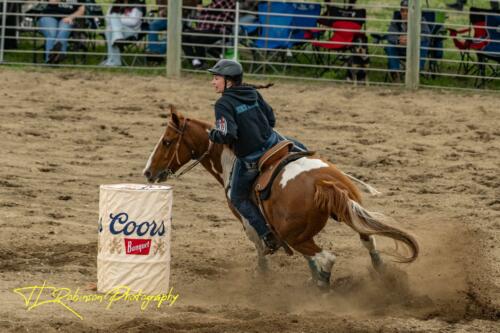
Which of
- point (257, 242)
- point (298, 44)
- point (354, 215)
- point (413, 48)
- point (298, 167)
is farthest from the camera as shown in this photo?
point (298, 44)

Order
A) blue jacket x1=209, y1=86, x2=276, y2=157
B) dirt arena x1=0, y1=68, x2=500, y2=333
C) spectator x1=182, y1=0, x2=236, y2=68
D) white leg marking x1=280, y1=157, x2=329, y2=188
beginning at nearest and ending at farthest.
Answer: dirt arena x1=0, y1=68, x2=500, y2=333
white leg marking x1=280, y1=157, x2=329, y2=188
blue jacket x1=209, y1=86, x2=276, y2=157
spectator x1=182, y1=0, x2=236, y2=68

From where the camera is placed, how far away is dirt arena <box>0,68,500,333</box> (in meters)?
7.64

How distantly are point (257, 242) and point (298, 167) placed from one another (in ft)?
3.09

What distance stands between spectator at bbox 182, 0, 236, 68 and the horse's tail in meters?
10.6

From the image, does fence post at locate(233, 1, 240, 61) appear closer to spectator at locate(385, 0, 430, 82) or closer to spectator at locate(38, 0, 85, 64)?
spectator at locate(385, 0, 430, 82)

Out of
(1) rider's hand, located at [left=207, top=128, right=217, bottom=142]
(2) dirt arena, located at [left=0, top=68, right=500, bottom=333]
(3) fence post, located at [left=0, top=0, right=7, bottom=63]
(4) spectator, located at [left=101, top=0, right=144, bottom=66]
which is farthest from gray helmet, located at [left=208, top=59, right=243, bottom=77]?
(3) fence post, located at [left=0, top=0, right=7, bottom=63]

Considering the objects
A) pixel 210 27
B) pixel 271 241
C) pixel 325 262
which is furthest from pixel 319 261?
pixel 210 27

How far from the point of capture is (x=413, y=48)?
695 inches

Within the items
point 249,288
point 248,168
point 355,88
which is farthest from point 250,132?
point 355,88

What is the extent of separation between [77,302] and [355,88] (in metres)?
10.3

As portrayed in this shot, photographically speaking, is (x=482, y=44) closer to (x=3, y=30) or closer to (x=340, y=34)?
(x=340, y=34)

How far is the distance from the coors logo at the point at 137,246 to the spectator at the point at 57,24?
429 inches

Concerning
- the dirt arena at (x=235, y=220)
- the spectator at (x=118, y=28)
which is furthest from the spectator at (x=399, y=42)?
the spectator at (x=118, y=28)

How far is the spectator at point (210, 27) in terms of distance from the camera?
18.4 meters
